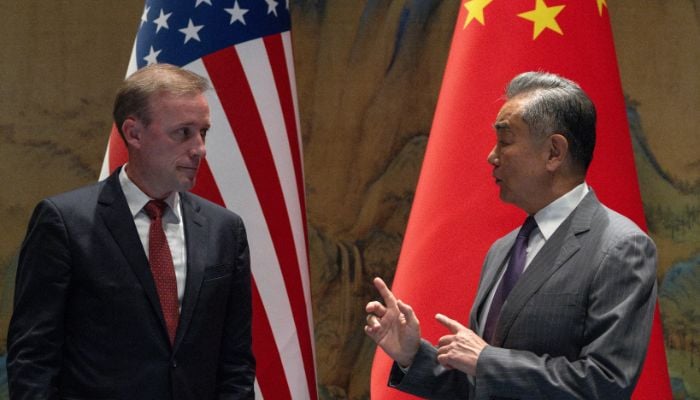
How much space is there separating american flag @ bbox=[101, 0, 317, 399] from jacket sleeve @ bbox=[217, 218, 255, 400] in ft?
1.96

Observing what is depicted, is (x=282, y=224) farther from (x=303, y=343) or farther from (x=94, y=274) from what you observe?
(x=94, y=274)

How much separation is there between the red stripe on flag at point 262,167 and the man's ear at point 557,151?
3.71 feet

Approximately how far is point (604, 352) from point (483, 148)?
1088 millimetres

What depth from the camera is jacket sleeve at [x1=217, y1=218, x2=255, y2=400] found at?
230cm

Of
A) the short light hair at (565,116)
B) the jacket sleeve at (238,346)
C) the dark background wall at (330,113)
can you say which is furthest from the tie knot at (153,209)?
the dark background wall at (330,113)

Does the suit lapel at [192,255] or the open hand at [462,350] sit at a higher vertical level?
the suit lapel at [192,255]

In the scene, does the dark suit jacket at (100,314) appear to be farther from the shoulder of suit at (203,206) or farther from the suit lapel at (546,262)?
the suit lapel at (546,262)

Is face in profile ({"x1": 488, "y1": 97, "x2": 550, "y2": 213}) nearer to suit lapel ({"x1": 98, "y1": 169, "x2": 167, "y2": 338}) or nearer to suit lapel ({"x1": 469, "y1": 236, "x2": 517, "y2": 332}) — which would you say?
suit lapel ({"x1": 469, "y1": 236, "x2": 517, "y2": 332})

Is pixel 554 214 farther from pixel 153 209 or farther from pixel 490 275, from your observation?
pixel 153 209

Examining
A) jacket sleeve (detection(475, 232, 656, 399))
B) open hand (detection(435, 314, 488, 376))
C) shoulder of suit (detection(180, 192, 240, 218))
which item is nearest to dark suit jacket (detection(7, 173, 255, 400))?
shoulder of suit (detection(180, 192, 240, 218))

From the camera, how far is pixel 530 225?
2148mm

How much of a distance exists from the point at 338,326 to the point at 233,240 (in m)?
1.48

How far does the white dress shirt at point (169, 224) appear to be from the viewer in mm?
2230

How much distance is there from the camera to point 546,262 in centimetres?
201
